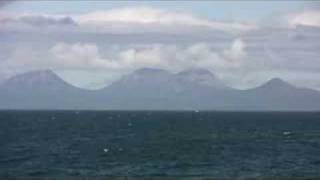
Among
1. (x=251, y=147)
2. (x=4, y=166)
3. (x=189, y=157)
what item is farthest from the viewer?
(x=251, y=147)

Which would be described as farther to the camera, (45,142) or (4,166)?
(45,142)

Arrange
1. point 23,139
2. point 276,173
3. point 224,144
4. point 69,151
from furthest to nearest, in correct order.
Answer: point 23,139
point 224,144
point 69,151
point 276,173

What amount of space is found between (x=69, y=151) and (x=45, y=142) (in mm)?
18889

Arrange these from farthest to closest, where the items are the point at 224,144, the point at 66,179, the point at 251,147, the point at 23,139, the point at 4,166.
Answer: the point at 23,139, the point at 224,144, the point at 251,147, the point at 4,166, the point at 66,179

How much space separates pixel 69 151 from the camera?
292 ft

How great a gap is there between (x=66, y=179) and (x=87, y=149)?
56.2m

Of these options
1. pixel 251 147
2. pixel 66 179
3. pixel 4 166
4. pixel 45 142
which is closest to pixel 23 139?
pixel 45 142

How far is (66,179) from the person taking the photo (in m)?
37.2

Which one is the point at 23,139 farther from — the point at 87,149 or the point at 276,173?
the point at 276,173

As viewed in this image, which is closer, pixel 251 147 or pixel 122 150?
pixel 122 150

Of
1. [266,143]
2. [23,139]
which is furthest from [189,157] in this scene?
[23,139]

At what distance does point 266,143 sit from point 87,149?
27649mm

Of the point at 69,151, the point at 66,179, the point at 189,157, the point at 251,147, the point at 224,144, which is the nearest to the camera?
the point at 66,179

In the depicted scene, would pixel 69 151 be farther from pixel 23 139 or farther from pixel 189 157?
pixel 23 139
